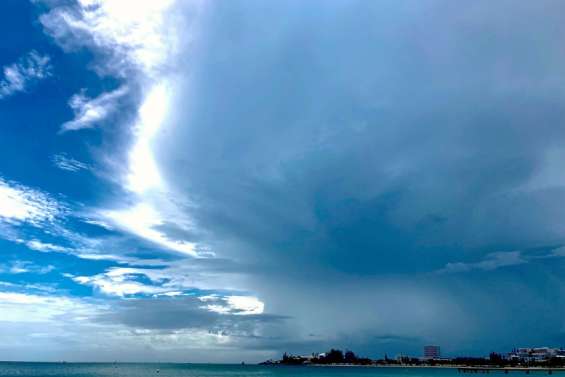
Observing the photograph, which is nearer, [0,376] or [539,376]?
[0,376]

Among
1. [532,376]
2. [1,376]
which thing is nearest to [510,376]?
[532,376]

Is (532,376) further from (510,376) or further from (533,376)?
(510,376)

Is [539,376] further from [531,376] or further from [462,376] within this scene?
[462,376]

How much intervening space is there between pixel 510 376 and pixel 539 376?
1659cm

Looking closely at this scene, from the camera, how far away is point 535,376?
19650cm

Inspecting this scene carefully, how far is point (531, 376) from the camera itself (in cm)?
19675

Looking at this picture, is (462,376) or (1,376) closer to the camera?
(1,376)

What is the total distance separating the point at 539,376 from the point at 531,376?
11.1 ft

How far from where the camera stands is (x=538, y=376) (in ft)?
639

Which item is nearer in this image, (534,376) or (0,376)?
(0,376)

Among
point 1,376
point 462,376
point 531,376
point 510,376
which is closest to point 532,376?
point 531,376

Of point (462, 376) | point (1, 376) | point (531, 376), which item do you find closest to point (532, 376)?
point (531, 376)

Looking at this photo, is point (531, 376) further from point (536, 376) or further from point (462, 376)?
point (462, 376)

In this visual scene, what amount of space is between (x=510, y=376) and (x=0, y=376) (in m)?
192
